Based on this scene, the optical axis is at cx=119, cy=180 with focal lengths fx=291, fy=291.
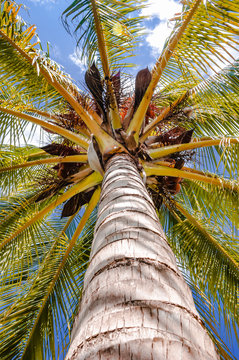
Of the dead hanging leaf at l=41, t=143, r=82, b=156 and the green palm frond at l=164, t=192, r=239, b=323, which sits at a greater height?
the dead hanging leaf at l=41, t=143, r=82, b=156

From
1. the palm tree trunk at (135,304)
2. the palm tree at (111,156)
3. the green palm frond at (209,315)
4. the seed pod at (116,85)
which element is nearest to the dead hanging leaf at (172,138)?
the palm tree at (111,156)

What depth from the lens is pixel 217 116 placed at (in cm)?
389

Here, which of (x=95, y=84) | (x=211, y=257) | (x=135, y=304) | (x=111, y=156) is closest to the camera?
(x=135, y=304)

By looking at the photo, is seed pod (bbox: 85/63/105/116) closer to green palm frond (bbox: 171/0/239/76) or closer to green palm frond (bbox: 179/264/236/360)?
green palm frond (bbox: 171/0/239/76)

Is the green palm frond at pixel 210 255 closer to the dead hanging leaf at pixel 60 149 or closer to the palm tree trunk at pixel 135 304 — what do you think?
the dead hanging leaf at pixel 60 149

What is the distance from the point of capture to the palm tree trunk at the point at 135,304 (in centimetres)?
68

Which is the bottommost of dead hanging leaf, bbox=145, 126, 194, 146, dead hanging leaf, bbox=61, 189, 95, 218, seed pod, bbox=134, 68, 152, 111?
dead hanging leaf, bbox=61, 189, 95, 218

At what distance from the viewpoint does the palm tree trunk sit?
0.68 m

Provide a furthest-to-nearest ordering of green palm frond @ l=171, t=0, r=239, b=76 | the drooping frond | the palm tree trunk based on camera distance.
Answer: the drooping frond < green palm frond @ l=171, t=0, r=239, b=76 < the palm tree trunk

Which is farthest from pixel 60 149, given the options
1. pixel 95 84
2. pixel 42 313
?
pixel 42 313

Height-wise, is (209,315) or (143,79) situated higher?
(143,79)

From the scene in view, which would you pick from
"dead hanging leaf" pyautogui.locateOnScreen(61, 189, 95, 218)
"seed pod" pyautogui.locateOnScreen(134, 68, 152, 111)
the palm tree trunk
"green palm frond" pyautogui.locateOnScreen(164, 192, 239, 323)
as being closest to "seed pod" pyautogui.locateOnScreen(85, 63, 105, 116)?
"seed pod" pyautogui.locateOnScreen(134, 68, 152, 111)

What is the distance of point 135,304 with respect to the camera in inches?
32.0

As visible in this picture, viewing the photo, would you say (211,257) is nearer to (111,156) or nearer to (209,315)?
(209,315)
